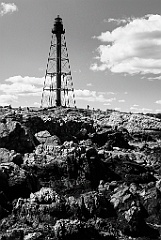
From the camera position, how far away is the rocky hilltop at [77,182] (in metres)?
27.9

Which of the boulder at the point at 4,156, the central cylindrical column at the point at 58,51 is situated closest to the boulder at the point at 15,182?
the boulder at the point at 4,156

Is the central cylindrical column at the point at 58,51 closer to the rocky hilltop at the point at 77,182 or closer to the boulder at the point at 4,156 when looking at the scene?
the rocky hilltop at the point at 77,182

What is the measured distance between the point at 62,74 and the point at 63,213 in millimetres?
49263

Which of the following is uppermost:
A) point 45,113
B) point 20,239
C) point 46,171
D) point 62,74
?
point 62,74

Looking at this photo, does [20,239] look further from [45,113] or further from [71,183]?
[45,113]

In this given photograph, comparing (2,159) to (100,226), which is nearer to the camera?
(100,226)

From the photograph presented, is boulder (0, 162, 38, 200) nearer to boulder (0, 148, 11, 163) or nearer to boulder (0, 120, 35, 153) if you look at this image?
boulder (0, 148, 11, 163)

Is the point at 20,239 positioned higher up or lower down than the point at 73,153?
lower down

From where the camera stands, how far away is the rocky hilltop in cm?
2792

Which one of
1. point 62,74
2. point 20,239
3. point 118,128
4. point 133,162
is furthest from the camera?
point 62,74

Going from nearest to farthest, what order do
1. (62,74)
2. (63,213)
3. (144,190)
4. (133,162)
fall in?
(63,213) < (144,190) < (133,162) < (62,74)

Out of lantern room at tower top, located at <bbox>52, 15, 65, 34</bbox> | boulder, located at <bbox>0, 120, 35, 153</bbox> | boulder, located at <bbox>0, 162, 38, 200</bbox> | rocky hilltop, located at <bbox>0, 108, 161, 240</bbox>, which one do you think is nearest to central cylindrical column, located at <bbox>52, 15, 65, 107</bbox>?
lantern room at tower top, located at <bbox>52, 15, 65, 34</bbox>

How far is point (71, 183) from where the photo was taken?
38031 mm

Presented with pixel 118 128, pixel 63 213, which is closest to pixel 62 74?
pixel 118 128
